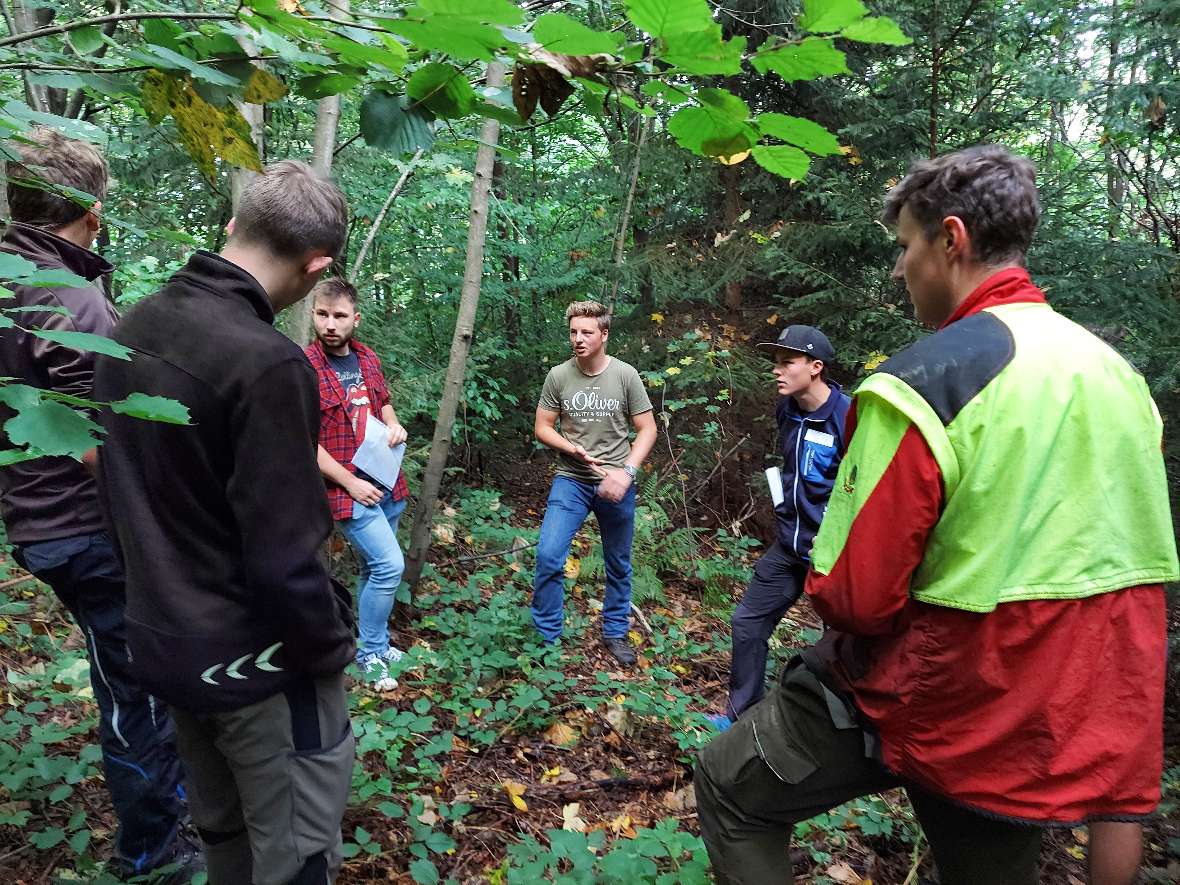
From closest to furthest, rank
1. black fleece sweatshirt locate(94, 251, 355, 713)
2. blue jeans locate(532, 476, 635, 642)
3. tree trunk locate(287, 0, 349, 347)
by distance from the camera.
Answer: black fleece sweatshirt locate(94, 251, 355, 713), tree trunk locate(287, 0, 349, 347), blue jeans locate(532, 476, 635, 642)

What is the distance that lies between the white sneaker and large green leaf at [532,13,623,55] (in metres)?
3.74

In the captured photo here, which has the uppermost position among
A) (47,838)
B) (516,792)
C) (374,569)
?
(374,569)

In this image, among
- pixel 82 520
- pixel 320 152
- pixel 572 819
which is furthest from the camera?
pixel 320 152

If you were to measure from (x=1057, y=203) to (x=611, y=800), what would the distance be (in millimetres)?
5862

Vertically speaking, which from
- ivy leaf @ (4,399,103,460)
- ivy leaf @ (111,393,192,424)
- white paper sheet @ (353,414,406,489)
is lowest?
white paper sheet @ (353,414,406,489)

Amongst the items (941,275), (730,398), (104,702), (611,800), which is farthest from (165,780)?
(730,398)

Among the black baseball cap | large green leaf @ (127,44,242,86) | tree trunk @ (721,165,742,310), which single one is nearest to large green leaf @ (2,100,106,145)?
large green leaf @ (127,44,242,86)

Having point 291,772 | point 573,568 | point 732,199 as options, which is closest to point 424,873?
point 291,772

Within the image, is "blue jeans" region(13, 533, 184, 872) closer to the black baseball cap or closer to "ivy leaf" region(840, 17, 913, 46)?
"ivy leaf" region(840, 17, 913, 46)

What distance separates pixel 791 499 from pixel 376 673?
260cm

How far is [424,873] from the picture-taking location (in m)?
2.58

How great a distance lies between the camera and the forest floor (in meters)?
2.72

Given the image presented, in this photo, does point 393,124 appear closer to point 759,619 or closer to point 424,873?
point 424,873

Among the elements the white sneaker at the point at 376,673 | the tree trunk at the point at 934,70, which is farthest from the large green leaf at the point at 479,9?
the tree trunk at the point at 934,70
